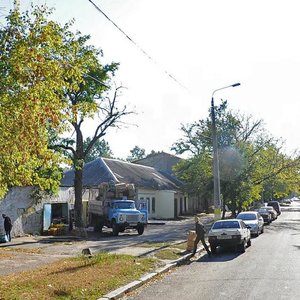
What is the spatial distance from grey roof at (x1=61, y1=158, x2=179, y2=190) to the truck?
694 centimetres

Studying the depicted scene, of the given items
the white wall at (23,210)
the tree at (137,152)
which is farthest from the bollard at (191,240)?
the tree at (137,152)

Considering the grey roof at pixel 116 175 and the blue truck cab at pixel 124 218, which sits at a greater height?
the grey roof at pixel 116 175

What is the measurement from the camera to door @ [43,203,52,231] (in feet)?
93.4

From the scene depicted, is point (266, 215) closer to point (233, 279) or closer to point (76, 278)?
point (233, 279)

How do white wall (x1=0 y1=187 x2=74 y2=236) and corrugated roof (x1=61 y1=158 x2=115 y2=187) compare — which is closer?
white wall (x1=0 y1=187 x2=74 y2=236)

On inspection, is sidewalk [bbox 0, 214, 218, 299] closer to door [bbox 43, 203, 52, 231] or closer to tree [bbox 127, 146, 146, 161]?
door [bbox 43, 203, 52, 231]

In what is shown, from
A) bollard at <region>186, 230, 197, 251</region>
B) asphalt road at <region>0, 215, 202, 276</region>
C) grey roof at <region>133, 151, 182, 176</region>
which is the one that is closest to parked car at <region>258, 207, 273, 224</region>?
asphalt road at <region>0, 215, 202, 276</region>

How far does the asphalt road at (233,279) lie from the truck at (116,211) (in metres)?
10.5

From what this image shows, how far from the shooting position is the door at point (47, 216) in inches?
1120

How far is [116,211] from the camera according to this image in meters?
28.6

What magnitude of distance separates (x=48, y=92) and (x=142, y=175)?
40442 millimetres

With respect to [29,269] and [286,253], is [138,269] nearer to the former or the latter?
[29,269]

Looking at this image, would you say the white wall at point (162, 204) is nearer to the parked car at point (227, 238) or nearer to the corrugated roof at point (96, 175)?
the corrugated roof at point (96, 175)

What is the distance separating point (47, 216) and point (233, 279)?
18.5 meters
